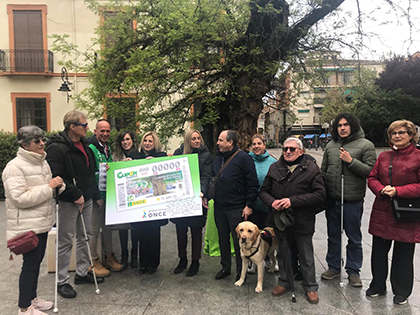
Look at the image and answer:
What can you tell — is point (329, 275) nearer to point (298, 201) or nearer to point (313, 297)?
point (313, 297)

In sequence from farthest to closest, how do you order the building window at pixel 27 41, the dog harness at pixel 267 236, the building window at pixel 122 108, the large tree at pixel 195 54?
the building window at pixel 27 41 < the building window at pixel 122 108 < the large tree at pixel 195 54 < the dog harness at pixel 267 236

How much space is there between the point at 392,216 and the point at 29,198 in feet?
13.0

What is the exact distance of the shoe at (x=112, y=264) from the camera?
4203mm

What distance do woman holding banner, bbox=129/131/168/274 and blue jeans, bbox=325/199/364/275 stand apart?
2.36 meters

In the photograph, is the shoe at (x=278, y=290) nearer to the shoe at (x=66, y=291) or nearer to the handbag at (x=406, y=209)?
the handbag at (x=406, y=209)

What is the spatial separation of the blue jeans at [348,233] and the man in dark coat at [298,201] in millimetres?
592

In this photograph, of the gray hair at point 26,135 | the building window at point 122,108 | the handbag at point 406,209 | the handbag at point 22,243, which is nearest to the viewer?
the handbag at point 22,243

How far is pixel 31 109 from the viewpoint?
15.3 meters

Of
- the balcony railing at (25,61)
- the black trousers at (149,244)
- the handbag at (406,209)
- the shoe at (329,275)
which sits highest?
the balcony railing at (25,61)

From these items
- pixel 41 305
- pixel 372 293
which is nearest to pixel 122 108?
pixel 41 305

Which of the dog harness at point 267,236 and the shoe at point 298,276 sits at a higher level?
the dog harness at point 267,236

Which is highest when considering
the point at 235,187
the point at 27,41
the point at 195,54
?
the point at 27,41

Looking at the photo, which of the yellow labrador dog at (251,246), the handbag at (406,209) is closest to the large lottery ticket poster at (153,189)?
the yellow labrador dog at (251,246)

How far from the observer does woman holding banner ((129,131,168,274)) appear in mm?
4059
